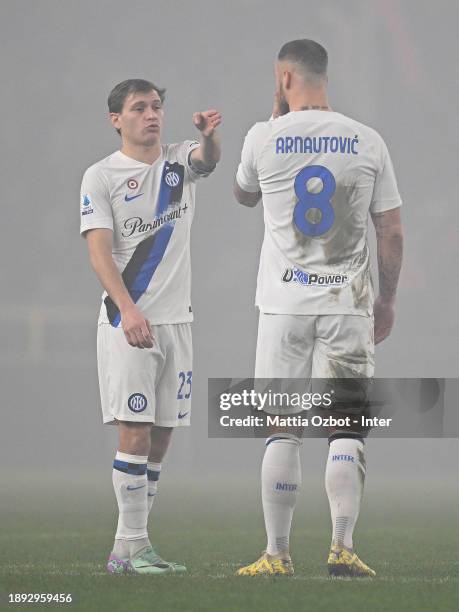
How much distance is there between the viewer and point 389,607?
18.5ft

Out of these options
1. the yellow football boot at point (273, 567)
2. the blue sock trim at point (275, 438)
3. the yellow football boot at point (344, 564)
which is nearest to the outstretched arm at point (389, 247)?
the blue sock trim at point (275, 438)

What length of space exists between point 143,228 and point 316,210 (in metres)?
1.08

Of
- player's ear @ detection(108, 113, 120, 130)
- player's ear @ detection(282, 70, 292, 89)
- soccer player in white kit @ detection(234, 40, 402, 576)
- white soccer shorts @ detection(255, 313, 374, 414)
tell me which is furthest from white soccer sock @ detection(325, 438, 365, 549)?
player's ear @ detection(108, 113, 120, 130)

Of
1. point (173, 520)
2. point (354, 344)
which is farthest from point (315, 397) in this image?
point (173, 520)

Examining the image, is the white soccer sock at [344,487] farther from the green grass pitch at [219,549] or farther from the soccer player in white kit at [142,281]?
the soccer player in white kit at [142,281]

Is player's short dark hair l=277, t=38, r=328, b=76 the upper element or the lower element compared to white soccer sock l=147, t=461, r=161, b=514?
upper

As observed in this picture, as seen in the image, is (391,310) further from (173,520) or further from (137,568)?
(173,520)

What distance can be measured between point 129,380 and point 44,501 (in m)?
6.53

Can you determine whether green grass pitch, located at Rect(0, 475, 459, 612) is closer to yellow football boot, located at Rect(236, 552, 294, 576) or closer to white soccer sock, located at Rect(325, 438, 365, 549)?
yellow football boot, located at Rect(236, 552, 294, 576)

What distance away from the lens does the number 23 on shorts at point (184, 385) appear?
7.10m

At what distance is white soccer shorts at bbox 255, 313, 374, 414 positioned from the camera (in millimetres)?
6441

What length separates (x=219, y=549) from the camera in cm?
871

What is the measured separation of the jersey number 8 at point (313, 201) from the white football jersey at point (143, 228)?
3.03 ft

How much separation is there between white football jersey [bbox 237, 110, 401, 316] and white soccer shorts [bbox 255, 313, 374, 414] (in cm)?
5
